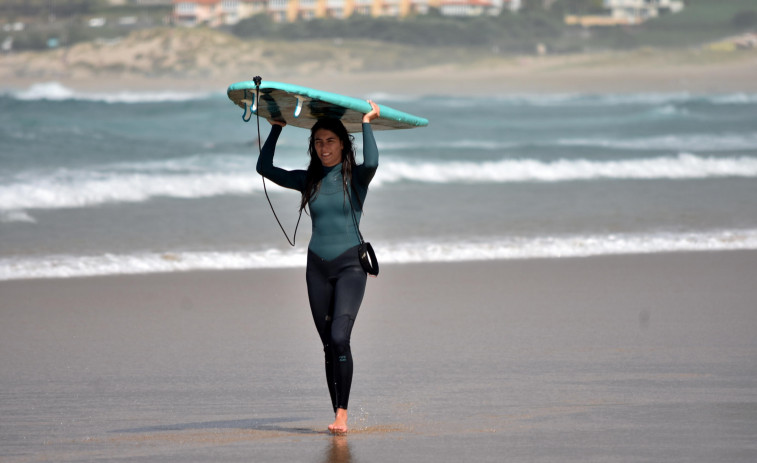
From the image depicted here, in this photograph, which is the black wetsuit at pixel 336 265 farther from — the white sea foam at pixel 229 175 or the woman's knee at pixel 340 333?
the white sea foam at pixel 229 175

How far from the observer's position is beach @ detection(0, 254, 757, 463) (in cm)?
464

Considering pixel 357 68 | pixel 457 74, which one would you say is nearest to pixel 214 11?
pixel 357 68

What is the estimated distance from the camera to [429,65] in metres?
51.2

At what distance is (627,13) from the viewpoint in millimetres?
53438

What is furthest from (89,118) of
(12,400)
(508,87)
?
(12,400)

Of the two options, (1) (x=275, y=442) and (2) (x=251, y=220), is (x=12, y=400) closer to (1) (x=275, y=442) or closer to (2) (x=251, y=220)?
(1) (x=275, y=442)

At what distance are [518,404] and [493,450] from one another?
773 mm

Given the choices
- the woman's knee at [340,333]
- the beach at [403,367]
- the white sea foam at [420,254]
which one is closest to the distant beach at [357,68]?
the white sea foam at [420,254]

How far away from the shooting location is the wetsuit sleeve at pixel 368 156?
4668mm

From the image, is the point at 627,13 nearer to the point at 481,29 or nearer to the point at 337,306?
the point at 481,29

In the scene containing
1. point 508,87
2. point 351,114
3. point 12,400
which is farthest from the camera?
point 508,87

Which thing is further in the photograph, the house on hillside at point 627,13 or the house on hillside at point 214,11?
the house on hillside at point 627,13

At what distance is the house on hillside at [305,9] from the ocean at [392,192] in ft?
60.6

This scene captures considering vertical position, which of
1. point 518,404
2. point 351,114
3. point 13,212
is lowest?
point 13,212
